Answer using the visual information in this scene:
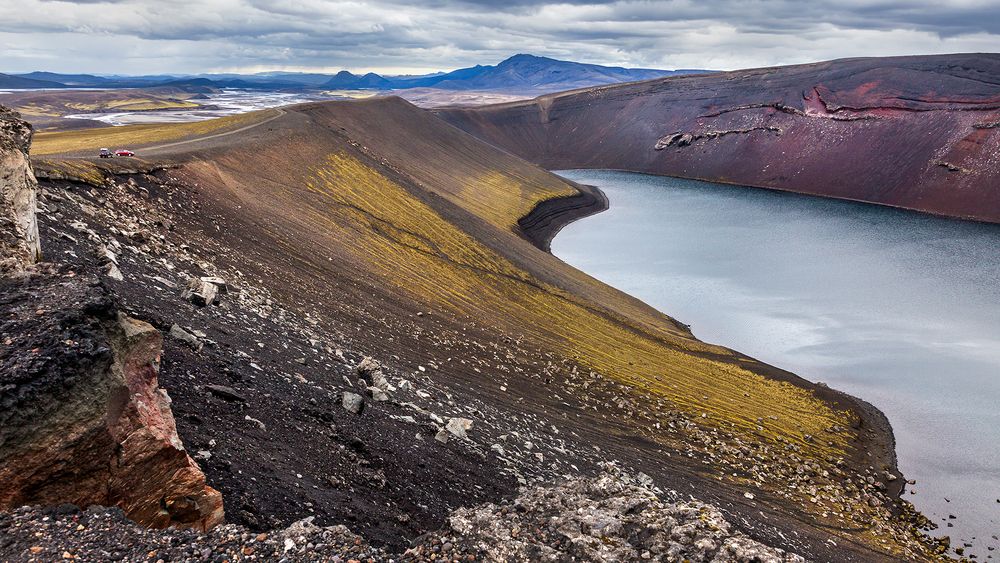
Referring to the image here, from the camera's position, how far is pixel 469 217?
43906 millimetres

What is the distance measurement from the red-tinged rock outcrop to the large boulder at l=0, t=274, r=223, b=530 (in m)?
0.01

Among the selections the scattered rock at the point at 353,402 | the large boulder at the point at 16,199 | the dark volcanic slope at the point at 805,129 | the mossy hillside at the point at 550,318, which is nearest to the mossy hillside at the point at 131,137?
the mossy hillside at the point at 550,318

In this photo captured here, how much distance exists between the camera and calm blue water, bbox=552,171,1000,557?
23109 mm

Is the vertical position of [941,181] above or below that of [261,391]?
above

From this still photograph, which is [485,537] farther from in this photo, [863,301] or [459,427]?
[863,301]

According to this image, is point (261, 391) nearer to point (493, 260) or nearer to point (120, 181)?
point (120, 181)

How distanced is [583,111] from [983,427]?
110781mm

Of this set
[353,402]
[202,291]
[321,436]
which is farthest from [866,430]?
[202,291]

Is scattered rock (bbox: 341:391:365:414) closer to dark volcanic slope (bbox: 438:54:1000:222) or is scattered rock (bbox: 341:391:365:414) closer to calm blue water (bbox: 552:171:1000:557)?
calm blue water (bbox: 552:171:1000:557)

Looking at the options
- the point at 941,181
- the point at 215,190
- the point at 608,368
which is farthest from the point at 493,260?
the point at 941,181

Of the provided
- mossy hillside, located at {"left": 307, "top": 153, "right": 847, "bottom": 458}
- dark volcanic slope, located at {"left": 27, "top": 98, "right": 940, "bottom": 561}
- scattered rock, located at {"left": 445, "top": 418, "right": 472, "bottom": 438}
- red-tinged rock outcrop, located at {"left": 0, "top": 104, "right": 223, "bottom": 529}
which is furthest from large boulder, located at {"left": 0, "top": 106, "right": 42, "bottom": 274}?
mossy hillside, located at {"left": 307, "top": 153, "right": 847, "bottom": 458}

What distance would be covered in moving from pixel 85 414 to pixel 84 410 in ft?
0.15

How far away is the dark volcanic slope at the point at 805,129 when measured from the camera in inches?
3073

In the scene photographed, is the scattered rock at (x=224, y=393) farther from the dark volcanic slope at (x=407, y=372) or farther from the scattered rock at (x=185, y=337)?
the scattered rock at (x=185, y=337)
